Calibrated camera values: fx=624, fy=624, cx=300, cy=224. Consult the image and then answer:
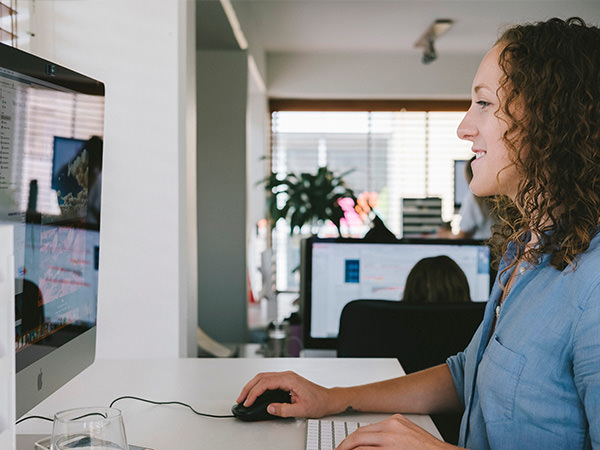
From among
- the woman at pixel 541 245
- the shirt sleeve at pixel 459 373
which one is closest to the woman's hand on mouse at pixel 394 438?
the woman at pixel 541 245

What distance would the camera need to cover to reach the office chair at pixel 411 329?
5.23 feet

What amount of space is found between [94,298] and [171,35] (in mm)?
829

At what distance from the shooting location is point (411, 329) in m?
1.62

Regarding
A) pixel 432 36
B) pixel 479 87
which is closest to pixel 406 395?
pixel 479 87

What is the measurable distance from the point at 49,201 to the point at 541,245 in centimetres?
68

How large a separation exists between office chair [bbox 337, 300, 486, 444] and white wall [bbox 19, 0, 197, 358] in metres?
0.48

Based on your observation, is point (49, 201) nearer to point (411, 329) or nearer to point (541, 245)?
point (541, 245)

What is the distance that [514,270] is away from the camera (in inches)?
41.6

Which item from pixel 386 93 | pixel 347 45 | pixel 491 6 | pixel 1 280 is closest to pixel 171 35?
pixel 1 280

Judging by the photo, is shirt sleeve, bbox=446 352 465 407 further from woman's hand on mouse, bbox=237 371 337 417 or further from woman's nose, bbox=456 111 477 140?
woman's nose, bbox=456 111 477 140

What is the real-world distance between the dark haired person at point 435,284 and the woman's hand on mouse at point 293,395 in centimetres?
81

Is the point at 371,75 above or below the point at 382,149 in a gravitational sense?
above

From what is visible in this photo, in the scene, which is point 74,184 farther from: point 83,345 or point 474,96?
point 474,96

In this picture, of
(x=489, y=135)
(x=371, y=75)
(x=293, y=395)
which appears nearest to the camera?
(x=489, y=135)
